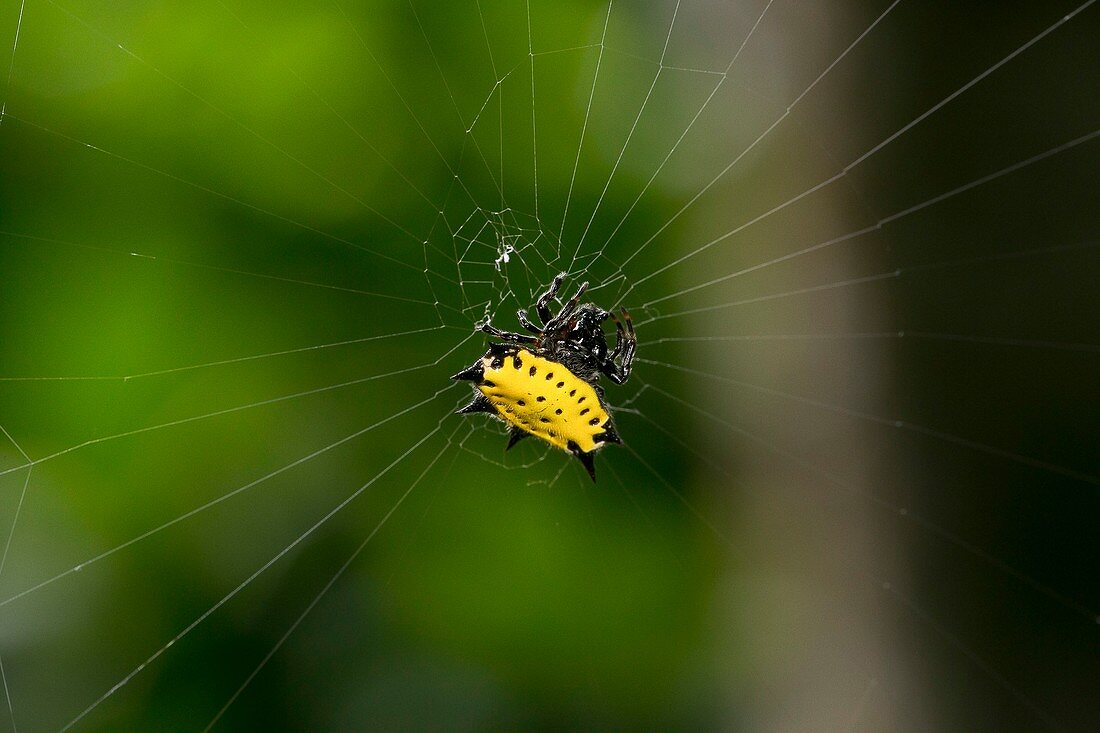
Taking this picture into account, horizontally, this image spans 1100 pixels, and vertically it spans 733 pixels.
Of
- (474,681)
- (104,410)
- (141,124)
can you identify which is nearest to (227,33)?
(141,124)

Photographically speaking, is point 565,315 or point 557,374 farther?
point 565,315

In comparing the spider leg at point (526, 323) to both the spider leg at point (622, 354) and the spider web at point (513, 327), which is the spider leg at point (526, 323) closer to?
the spider web at point (513, 327)

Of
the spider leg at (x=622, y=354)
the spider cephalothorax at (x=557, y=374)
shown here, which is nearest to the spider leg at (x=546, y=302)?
the spider cephalothorax at (x=557, y=374)

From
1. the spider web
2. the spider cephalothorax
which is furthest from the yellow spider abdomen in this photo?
the spider web

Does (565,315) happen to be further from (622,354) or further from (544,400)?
(544,400)

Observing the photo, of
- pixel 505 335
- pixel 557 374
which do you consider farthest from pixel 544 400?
pixel 505 335

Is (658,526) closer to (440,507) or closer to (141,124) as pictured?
(440,507)
